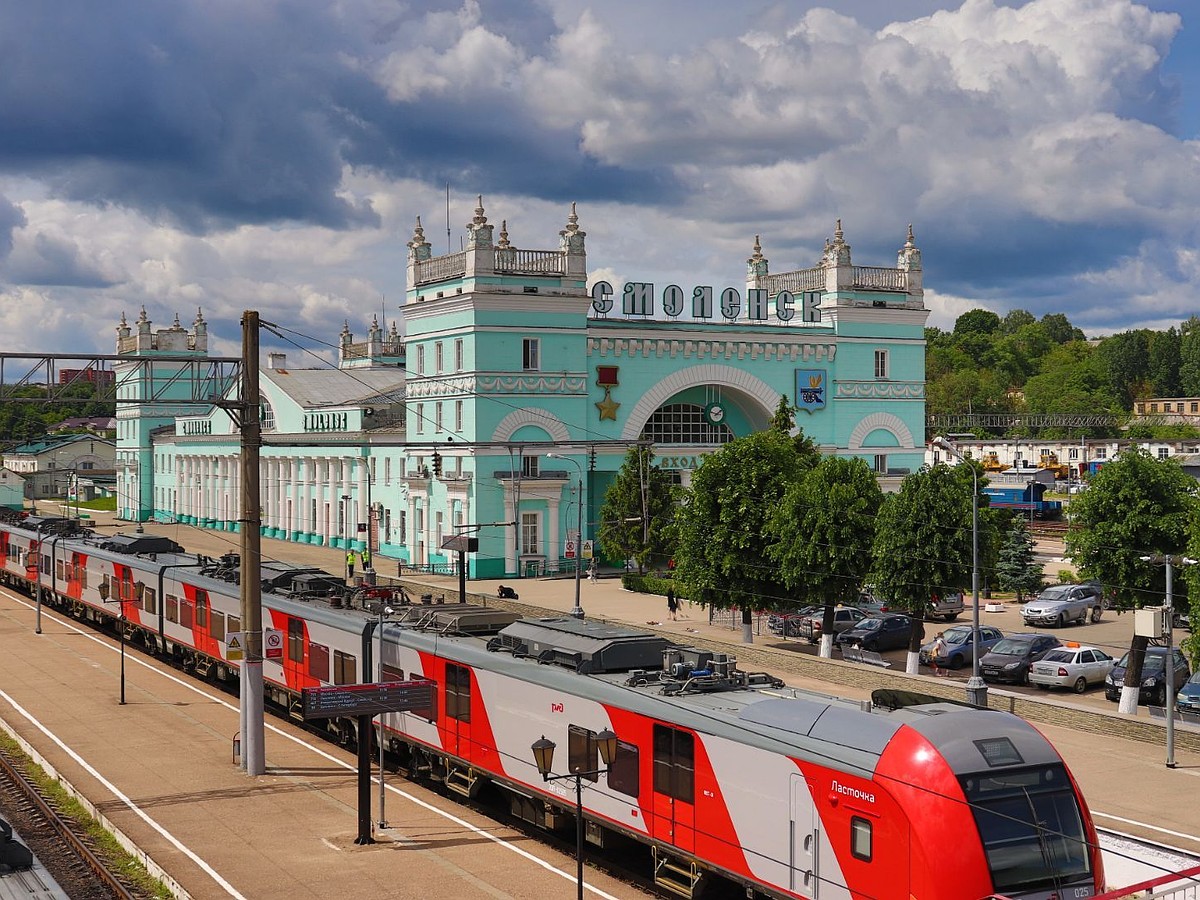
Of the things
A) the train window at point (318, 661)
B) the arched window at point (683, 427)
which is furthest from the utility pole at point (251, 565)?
the arched window at point (683, 427)

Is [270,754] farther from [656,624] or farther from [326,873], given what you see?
[656,624]

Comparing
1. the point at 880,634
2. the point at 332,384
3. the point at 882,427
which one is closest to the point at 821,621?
the point at 880,634

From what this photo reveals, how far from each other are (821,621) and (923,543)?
27.9ft

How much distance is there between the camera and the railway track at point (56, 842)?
19578mm

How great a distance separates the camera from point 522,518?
2451 inches

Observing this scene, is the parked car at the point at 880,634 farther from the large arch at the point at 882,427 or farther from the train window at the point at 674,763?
the train window at the point at 674,763

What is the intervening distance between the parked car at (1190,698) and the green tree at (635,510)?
2771 cm

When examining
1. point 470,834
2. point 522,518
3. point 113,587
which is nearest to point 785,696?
point 470,834

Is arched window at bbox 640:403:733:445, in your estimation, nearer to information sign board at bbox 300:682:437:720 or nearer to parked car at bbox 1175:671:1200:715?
parked car at bbox 1175:671:1200:715

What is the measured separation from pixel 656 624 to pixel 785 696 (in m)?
29.2

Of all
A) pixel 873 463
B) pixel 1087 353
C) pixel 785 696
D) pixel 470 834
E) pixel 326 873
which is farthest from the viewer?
pixel 1087 353

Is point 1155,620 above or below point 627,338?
below

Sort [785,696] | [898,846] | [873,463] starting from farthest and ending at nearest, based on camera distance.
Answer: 1. [873,463]
2. [785,696]
3. [898,846]

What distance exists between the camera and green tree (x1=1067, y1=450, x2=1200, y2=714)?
3347 cm
